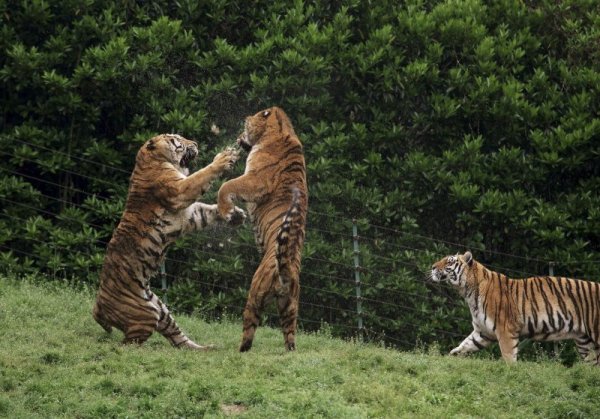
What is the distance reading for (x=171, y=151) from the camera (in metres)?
12.7

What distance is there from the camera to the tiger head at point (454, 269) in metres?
13.8

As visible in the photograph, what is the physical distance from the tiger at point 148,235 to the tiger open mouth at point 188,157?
31 cm

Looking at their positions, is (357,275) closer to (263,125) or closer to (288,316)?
(263,125)

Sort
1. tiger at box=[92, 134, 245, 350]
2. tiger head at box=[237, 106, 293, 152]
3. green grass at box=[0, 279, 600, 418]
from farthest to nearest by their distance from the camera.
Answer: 1. tiger head at box=[237, 106, 293, 152]
2. tiger at box=[92, 134, 245, 350]
3. green grass at box=[0, 279, 600, 418]

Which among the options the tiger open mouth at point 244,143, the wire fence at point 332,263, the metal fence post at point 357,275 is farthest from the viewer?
the wire fence at point 332,263

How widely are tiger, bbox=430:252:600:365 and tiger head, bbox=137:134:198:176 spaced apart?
328 cm

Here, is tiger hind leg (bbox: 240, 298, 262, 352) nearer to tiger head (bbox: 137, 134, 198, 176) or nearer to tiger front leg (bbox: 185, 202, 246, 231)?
tiger front leg (bbox: 185, 202, 246, 231)

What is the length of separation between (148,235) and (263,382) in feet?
7.82

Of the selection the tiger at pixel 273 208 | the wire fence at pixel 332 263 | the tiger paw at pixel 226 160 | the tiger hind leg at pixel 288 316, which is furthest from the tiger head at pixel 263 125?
the wire fence at pixel 332 263

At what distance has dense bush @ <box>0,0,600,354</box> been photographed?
15445mm

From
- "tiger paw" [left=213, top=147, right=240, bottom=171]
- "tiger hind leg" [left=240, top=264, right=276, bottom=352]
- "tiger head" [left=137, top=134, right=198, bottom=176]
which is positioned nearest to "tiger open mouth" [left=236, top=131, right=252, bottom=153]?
"tiger paw" [left=213, top=147, right=240, bottom=171]

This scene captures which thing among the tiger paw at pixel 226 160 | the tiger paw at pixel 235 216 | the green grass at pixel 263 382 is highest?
the tiger paw at pixel 226 160

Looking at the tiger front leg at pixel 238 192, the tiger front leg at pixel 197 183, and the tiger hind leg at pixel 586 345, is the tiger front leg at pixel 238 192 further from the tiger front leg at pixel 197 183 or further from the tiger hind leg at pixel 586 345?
the tiger hind leg at pixel 586 345

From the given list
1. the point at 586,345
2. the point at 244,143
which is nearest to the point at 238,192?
the point at 244,143
